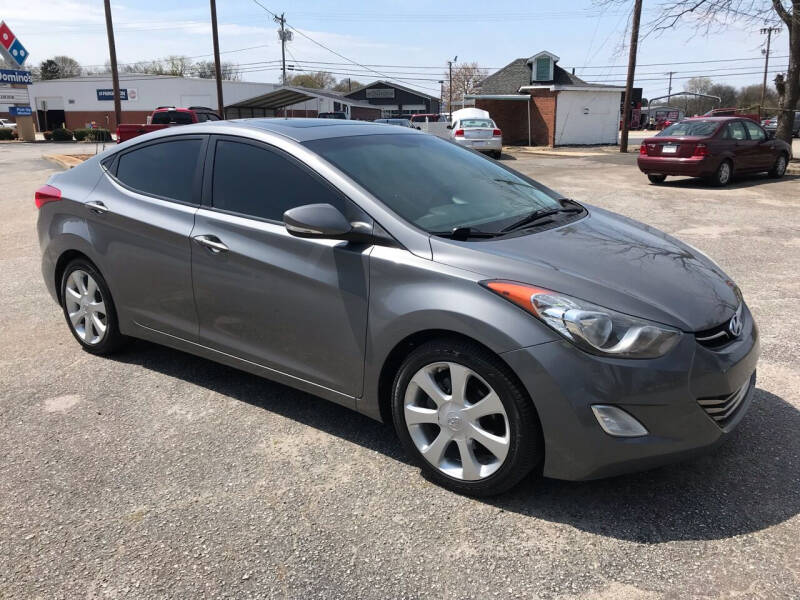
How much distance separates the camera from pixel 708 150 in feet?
45.8

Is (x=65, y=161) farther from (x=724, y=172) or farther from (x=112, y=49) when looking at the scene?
(x=724, y=172)

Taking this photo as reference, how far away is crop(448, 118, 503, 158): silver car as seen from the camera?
73.8 ft

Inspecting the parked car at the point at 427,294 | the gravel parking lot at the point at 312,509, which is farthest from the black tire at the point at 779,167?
the parked car at the point at 427,294

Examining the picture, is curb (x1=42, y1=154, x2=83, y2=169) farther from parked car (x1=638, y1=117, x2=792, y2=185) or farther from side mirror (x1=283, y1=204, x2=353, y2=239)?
side mirror (x1=283, y1=204, x2=353, y2=239)

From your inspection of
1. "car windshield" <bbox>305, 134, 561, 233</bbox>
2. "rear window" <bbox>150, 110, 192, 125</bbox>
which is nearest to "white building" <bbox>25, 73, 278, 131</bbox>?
"rear window" <bbox>150, 110, 192, 125</bbox>

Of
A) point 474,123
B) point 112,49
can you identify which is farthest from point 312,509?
point 112,49

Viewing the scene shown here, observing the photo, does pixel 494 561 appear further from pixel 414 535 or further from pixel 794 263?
pixel 794 263

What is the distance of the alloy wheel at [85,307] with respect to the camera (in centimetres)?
450

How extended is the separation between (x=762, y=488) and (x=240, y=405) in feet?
8.96

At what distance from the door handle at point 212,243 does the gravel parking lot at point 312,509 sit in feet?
3.08

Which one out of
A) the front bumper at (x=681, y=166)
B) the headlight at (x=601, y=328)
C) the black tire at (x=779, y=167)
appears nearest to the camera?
the headlight at (x=601, y=328)

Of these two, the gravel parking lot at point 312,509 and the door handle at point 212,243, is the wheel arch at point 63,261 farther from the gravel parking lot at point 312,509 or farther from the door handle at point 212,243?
the door handle at point 212,243

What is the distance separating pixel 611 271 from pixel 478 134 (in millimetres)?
20477

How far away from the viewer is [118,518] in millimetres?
2861
